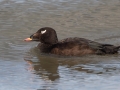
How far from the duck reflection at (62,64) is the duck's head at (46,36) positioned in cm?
37

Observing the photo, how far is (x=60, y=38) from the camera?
525 inches

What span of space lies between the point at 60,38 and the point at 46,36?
143 cm

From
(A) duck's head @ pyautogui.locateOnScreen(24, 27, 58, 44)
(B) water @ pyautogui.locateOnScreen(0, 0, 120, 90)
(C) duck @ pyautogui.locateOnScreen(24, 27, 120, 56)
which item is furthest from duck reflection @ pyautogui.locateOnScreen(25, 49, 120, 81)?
(A) duck's head @ pyautogui.locateOnScreen(24, 27, 58, 44)

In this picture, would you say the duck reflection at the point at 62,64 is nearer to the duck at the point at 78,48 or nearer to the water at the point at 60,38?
the water at the point at 60,38

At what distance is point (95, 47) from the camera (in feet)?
38.1

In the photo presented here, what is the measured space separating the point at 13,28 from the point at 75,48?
2818mm

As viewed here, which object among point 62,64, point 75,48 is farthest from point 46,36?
point 62,64

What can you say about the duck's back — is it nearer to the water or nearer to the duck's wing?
the duck's wing

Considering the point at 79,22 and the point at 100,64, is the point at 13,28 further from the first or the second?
the point at 100,64

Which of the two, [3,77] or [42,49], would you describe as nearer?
[3,77]

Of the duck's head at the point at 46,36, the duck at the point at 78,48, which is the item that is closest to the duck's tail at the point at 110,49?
the duck at the point at 78,48

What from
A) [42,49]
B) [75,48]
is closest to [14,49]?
[42,49]

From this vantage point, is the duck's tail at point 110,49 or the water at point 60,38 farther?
the duck's tail at point 110,49

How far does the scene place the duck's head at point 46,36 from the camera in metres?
11.9
